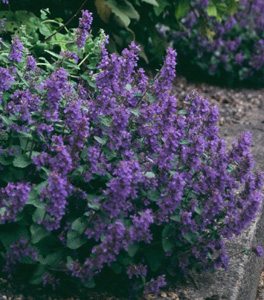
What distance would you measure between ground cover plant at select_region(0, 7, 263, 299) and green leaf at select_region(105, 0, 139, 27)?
1.67m

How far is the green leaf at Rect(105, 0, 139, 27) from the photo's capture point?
4570mm

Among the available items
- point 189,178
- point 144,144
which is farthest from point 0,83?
point 189,178

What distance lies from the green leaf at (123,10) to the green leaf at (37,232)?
7.82 feet

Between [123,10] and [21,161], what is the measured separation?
7.94ft

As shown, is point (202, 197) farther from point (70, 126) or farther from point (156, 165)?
point (70, 126)

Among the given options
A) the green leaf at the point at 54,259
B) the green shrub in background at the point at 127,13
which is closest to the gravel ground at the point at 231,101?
the green shrub in background at the point at 127,13

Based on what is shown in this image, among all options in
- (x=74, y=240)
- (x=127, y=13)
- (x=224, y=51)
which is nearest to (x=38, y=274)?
(x=74, y=240)

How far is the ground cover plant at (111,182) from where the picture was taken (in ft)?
8.05

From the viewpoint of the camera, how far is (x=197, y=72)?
23.2 ft

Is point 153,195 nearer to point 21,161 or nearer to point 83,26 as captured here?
point 21,161

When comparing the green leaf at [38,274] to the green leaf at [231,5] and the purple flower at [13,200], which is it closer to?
the purple flower at [13,200]

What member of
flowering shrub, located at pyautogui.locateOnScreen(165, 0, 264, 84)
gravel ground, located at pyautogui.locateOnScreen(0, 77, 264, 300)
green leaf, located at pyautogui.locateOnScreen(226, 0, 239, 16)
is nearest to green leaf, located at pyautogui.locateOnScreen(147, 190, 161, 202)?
gravel ground, located at pyautogui.locateOnScreen(0, 77, 264, 300)

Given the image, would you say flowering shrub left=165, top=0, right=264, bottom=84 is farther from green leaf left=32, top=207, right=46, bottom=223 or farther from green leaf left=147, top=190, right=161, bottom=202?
green leaf left=32, top=207, right=46, bottom=223

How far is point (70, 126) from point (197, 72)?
4639 mm
